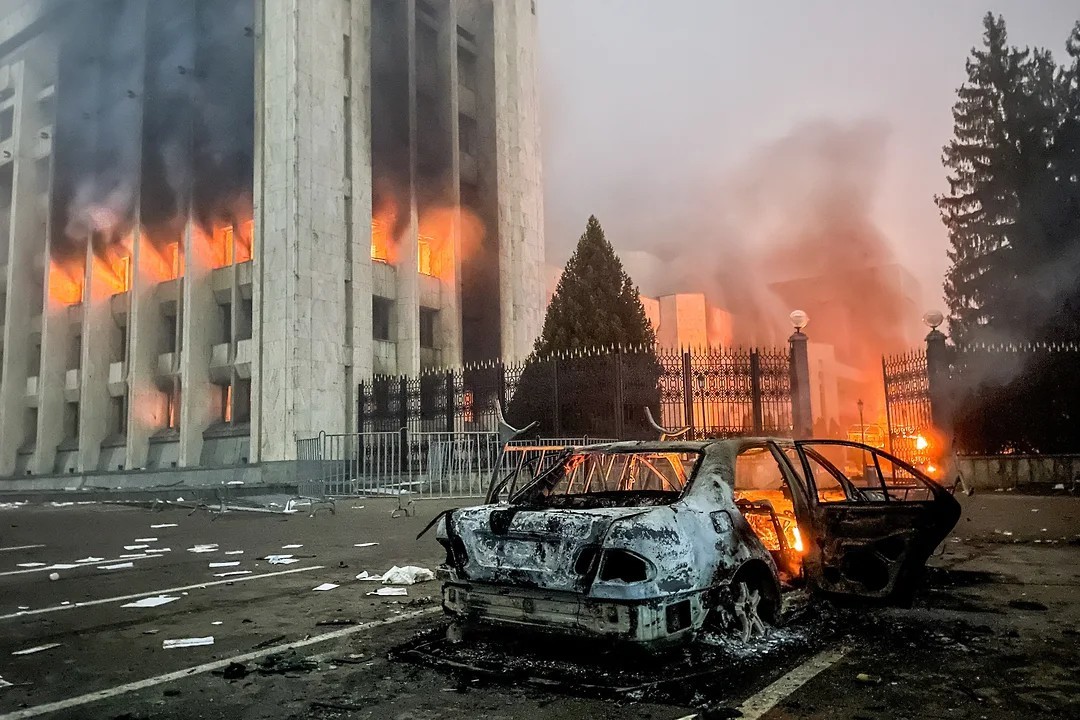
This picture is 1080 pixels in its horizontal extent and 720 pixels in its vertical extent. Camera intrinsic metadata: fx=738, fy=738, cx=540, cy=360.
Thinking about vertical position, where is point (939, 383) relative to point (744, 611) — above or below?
above

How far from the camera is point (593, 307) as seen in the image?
850 inches

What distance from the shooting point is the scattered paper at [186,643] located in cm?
471

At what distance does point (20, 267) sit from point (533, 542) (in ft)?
119

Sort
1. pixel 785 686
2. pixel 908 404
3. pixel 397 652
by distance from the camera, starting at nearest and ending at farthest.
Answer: pixel 785 686, pixel 397 652, pixel 908 404

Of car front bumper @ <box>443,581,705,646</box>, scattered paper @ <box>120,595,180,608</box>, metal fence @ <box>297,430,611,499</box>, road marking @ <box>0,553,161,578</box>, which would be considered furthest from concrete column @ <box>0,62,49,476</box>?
car front bumper @ <box>443,581,705,646</box>

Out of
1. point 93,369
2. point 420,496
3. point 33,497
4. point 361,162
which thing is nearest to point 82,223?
point 93,369

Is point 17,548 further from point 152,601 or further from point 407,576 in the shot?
point 407,576

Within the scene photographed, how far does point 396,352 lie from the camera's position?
24.3 meters

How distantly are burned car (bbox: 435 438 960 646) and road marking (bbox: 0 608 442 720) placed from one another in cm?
90

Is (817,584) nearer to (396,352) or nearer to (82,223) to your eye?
(396,352)

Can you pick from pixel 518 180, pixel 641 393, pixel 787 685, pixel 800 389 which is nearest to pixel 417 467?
pixel 641 393

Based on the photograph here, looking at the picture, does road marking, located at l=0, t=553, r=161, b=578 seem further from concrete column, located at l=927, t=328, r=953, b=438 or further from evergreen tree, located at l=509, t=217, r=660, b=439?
concrete column, located at l=927, t=328, r=953, b=438

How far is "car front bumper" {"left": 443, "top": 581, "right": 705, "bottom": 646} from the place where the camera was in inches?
140

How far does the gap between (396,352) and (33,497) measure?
12.0 metres
